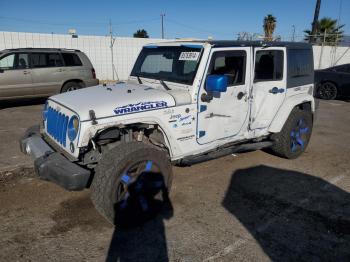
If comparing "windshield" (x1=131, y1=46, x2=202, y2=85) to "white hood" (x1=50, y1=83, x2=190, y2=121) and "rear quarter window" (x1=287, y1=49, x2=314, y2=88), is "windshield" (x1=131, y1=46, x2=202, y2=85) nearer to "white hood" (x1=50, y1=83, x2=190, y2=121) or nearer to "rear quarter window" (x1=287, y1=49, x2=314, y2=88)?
"white hood" (x1=50, y1=83, x2=190, y2=121)

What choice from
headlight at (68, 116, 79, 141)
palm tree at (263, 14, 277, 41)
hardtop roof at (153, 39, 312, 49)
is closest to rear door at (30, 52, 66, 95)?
hardtop roof at (153, 39, 312, 49)

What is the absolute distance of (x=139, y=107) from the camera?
3672 mm

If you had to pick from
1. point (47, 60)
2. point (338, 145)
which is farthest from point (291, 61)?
point (47, 60)

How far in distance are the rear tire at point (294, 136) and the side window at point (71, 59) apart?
7.58 m

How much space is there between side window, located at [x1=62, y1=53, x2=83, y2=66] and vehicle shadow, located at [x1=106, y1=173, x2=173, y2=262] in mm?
8052

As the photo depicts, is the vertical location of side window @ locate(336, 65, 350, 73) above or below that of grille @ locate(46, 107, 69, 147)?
above

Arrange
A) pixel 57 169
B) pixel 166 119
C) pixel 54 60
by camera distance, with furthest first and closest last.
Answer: pixel 54 60
pixel 166 119
pixel 57 169

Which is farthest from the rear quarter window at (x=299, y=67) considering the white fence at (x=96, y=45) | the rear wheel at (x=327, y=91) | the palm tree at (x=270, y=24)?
the palm tree at (x=270, y=24)

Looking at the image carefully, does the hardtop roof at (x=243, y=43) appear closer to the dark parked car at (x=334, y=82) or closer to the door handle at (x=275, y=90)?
the door handle at (x=275, y=90)

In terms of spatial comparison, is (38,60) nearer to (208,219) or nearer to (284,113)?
(284,113)

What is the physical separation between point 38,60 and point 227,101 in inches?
303

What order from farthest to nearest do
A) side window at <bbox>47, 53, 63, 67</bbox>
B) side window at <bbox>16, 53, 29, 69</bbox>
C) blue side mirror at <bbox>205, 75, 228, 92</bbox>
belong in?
side window at <bbox>47, 53, 63, 67</bbox>, side window at <bbox>16, 53, 29, 69</bbox>, blue side mirror at <bbox>205, 75, 228, 92</bbox>

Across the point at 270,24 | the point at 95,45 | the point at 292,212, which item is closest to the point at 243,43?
the point at 292,212

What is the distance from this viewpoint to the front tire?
130 inches
